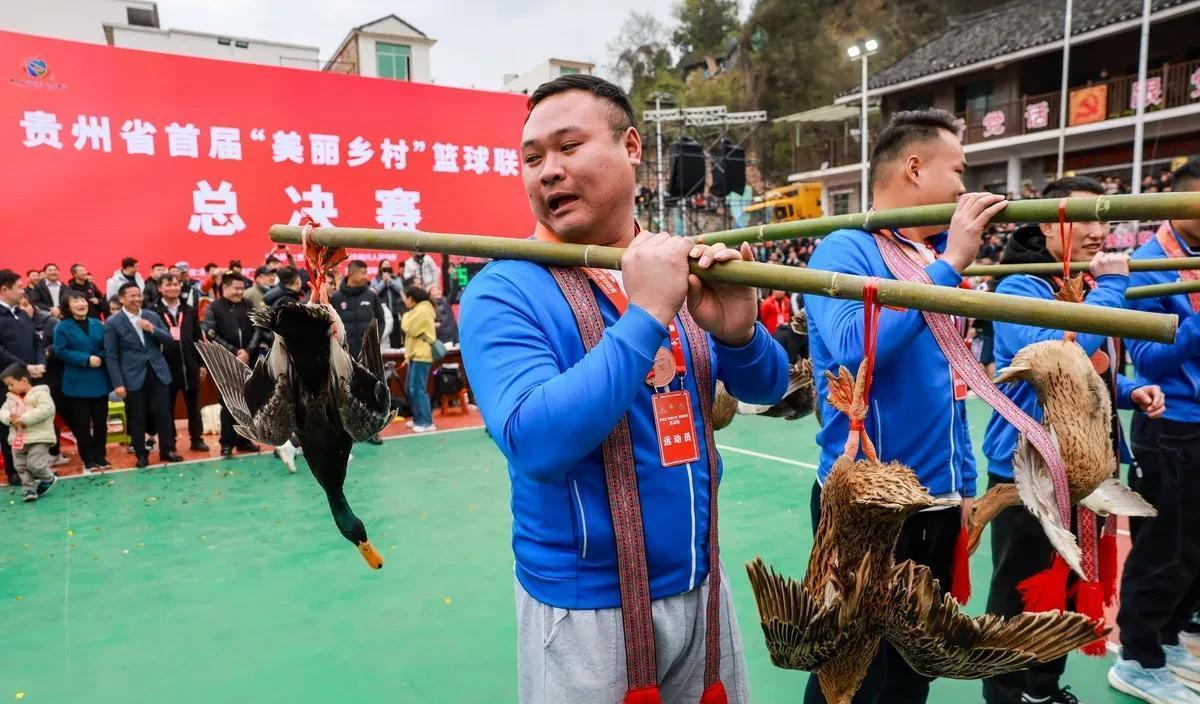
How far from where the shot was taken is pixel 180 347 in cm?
658

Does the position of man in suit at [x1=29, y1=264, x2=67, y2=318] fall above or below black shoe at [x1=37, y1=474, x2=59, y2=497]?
above

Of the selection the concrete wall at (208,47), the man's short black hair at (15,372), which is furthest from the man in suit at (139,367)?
the concrete wall at (208,47)

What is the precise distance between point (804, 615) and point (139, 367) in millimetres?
6619

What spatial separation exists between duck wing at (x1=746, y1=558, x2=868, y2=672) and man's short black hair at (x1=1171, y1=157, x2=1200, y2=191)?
2.38 metres

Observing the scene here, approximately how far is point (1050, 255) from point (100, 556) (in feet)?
15.9

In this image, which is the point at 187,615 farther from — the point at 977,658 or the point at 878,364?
the point at 977,658

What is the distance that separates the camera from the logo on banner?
820 cm

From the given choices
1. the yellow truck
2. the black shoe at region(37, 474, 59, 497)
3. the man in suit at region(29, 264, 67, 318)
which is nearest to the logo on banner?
the man in suit at region(29, 264, 67, 318)

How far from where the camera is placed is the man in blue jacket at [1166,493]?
242cm

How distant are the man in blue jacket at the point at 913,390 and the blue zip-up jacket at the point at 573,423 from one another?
1.96ft

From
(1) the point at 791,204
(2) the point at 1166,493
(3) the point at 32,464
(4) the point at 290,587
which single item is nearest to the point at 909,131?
(2) the point at 1166,493

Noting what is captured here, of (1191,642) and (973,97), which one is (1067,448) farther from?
(973,97)

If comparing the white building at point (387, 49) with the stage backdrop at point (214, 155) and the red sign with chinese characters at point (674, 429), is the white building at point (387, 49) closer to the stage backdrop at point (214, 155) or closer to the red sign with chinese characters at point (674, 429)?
the stage backdrop at point (214, 155)

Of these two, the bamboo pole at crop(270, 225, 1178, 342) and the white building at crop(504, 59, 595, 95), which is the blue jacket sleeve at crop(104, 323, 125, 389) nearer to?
the bamboo pole at crop(270, 225, 1178, 342)
